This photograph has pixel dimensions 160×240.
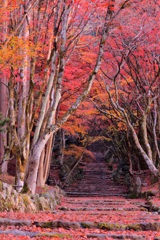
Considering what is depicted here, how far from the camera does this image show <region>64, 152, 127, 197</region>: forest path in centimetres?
2782

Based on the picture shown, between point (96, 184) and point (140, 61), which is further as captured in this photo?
point (96, 184)

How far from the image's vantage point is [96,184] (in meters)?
32.7

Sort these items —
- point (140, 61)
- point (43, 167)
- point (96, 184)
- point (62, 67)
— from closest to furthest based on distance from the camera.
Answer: point (62, 67) → point (43, 167) → point (140, 61) → point (96, 184)

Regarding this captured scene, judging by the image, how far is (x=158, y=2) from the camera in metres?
17.5

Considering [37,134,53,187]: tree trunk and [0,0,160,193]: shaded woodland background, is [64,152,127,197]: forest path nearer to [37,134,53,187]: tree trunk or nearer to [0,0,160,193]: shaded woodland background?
[0,0,160,193]: shaded woodland background

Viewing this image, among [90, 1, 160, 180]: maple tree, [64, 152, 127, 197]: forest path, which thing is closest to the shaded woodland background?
[90, 1, 160, 180]: maple tree

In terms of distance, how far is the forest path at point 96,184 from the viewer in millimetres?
27819

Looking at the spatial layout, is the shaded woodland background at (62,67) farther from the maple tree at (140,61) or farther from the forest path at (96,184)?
the forest path at (96,184)

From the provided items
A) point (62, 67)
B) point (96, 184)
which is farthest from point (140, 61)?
point (96, 184)

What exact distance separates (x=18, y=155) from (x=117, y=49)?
9.47 m

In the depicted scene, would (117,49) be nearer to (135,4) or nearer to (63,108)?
(135,4)

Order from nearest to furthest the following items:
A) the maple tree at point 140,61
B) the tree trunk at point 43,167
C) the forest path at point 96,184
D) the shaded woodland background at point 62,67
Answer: the shaded woodland background at point 62,67
the maple tree at point 140,61
the tree trunk at point 43,167
the forest path at point 96,184

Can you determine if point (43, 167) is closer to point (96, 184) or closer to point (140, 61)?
point (140, 61)

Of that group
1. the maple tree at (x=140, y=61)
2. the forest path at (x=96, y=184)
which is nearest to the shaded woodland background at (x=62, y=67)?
the maple tree at (x=140, y=61)
